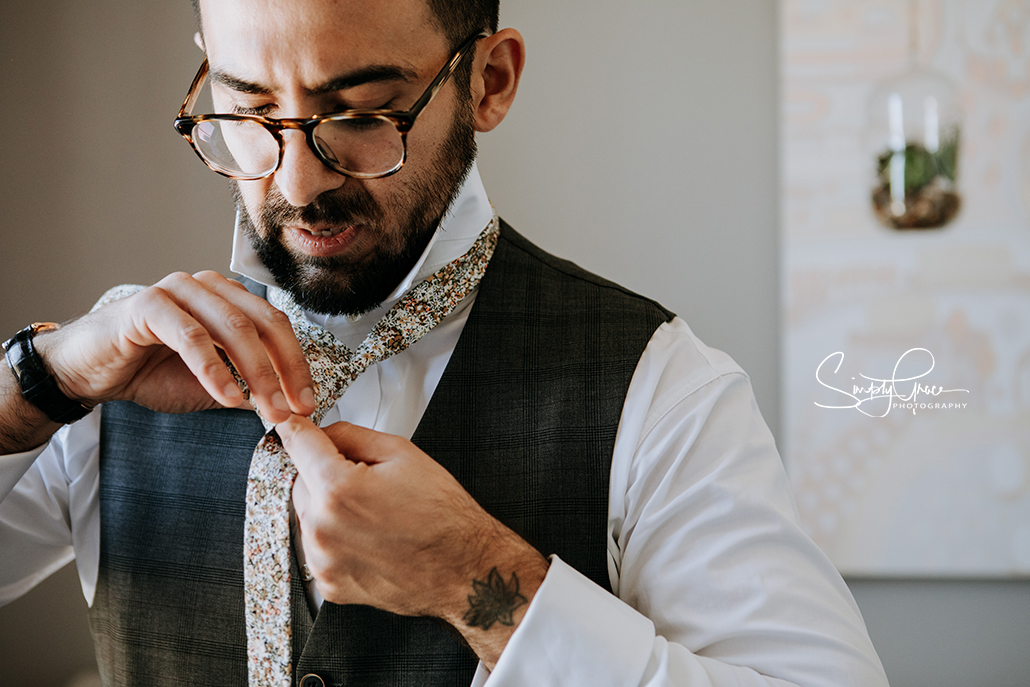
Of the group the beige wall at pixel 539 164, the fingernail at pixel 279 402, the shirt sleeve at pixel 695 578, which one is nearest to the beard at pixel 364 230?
the fingernail at pixel 279 402

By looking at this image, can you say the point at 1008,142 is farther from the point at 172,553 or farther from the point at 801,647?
the point at 172,553

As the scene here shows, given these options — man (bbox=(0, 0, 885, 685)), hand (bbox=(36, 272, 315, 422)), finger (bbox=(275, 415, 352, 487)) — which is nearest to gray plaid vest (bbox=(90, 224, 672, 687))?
man (bbox=(0, 0, 885, 685))

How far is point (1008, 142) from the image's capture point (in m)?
1.92

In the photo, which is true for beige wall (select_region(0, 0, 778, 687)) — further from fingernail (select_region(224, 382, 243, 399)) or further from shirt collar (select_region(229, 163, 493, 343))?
fingernail (select_region(224, 382, 243, 399))

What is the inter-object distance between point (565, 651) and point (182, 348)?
471 mm

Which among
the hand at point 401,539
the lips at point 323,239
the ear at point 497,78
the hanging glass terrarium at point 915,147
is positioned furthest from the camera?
the hanging glass terrarium at point 915,147

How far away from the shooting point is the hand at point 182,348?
746 millimetres

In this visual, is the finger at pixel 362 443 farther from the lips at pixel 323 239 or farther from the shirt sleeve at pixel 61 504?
the shirt sleeve at pixel 61 504

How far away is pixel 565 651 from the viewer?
0.70 metres

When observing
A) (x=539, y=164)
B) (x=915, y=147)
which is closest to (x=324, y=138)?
(x=539, y=164)

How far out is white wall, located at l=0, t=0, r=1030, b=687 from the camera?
1967 mm

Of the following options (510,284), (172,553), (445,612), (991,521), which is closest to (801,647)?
(445,612)

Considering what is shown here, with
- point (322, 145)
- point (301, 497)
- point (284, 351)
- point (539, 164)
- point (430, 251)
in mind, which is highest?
point (539, 164)

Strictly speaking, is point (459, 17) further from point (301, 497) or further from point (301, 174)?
point (301, 497)
